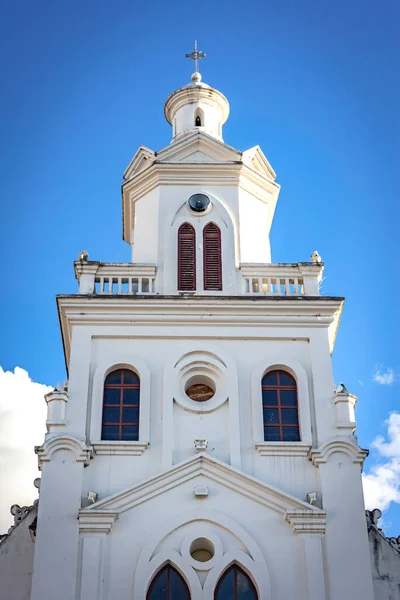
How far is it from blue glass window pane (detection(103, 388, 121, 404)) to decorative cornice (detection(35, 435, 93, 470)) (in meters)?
1.42

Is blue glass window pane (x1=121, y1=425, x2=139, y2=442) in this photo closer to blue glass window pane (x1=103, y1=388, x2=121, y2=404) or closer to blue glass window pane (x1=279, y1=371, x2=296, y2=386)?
blue glass window pane (x1=103, y1=388, x2=121, y2=404)

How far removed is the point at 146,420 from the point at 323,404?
3.73 meters

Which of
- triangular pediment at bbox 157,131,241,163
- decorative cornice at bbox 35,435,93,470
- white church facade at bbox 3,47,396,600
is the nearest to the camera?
white church facade at bbox 3,47,396,600

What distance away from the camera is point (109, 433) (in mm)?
23141

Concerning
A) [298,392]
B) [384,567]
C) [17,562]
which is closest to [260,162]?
[298,392]

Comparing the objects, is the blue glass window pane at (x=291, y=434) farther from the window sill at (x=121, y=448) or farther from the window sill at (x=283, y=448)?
the window sill at (x=121, y=448)

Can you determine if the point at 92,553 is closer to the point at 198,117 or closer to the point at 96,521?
the point at 96,521

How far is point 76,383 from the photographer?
928 inches

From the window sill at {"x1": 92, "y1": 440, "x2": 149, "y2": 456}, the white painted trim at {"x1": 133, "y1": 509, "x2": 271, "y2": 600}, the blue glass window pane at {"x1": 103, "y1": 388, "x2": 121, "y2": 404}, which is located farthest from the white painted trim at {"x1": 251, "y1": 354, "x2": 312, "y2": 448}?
the blue glass window pane at {"x1": 103, "y1": 388, "x2": 121, "y2": 404}

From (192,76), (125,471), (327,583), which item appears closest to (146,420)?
(125,471)

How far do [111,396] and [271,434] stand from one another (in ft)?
11.4

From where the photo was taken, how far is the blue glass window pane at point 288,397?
23.7 metres

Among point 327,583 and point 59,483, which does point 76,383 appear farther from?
point 327,583

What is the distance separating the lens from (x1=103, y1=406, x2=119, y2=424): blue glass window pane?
23.3 m
